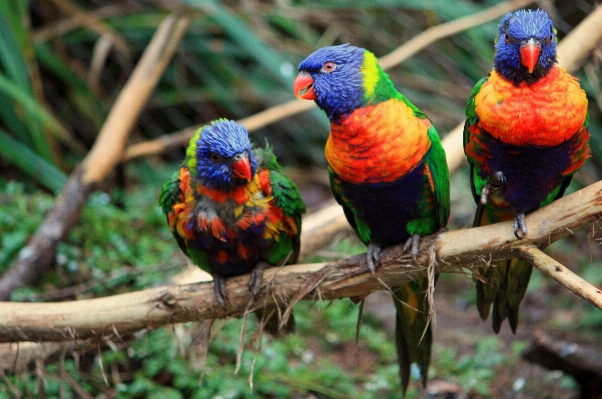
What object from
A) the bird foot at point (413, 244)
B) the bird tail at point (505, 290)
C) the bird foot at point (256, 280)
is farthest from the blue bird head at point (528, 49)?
the bird foot at point (256, 280)

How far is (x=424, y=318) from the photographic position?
275 cm

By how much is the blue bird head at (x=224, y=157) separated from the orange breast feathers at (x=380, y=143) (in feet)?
1.32

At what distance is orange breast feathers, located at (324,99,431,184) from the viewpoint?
7.58 feet

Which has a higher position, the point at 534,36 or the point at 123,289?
the point at 534,36

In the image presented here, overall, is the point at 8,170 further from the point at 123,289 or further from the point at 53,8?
the point at 123,289

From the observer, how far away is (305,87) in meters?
2.47

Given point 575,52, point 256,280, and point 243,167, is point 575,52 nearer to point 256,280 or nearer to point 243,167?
point 243,167

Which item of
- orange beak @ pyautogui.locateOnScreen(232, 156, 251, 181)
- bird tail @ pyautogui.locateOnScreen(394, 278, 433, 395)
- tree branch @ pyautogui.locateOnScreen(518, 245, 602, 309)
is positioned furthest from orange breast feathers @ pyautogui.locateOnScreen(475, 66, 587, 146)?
orange beak @ pyautogui.locateOnScreen(232, 156, 251, 181)

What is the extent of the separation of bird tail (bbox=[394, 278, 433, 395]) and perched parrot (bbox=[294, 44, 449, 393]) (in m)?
0.15

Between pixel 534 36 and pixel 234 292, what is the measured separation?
1.57 metres

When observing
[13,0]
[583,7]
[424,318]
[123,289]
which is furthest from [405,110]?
[13,0]

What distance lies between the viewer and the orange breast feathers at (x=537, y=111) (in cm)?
212

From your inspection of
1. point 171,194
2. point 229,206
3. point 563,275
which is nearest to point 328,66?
point 229,206

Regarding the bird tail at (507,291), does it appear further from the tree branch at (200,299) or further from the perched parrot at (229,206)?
the perched parrot at (229,206)
